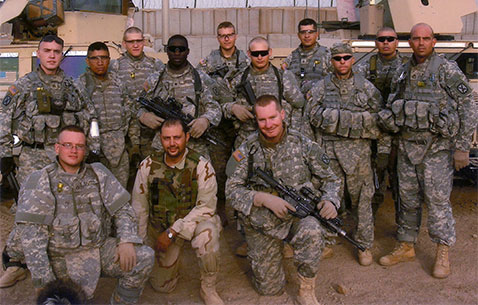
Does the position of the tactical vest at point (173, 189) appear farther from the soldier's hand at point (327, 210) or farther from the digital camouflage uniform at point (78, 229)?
the soldier's hand at point (327, 210)

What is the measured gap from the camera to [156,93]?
455 centimetres

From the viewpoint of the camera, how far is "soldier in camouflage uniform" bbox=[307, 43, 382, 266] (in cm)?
429

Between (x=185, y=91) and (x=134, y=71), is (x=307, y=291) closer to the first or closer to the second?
(x=185, y=91)

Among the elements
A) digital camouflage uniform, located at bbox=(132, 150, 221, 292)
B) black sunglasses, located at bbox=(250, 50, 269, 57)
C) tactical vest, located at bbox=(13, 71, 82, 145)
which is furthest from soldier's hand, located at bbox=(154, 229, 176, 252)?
black sunglasses, located at bbox=(250, 50, 269, 57)

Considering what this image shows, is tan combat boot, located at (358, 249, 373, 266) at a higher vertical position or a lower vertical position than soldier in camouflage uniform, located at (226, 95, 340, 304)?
lower

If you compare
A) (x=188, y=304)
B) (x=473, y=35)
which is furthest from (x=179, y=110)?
(x=473, y=35)

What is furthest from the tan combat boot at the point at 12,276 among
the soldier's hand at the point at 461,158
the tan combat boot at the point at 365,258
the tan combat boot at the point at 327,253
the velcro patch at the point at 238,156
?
the soldier's hand at the point at 461,158

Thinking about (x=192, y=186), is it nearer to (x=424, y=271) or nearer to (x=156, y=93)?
(x=156, y=93)

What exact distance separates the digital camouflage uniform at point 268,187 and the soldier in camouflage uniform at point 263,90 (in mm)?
856

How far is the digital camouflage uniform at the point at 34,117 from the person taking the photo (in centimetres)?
404

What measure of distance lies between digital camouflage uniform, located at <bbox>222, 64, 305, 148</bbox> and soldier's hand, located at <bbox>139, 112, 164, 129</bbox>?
0.65 metres

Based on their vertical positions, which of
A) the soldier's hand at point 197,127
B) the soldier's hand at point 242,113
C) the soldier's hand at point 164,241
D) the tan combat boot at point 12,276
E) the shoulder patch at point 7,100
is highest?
the shoulder patch at point 7,100

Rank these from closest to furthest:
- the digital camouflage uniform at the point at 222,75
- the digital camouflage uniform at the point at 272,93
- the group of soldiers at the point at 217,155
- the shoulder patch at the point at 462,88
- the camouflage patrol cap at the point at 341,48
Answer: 1. the group of soldiers at the point at 217,155
2. the shoulder patch at the point at 462,88
3. the camouflage patrol cap at the point at 341,48
4. the digital camouflage uniform at the point at 272,93
5. the digital camouflage uniform at the point at 222,75

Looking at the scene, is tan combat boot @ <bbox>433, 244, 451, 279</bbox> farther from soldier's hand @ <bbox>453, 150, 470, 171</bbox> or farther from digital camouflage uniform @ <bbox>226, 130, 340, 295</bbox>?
digital camouflage uniform @ <bbox>226, 130, 340, 295</bbox>
